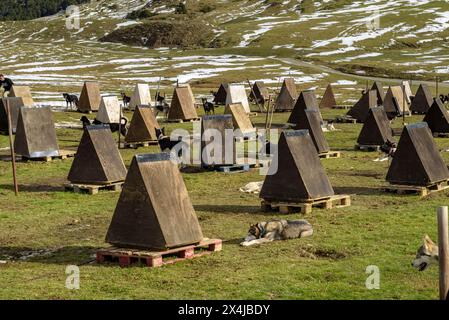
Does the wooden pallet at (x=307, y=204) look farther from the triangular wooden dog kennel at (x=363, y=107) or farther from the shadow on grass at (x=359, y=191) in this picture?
the triangular wooden dog kennel at (x=363, y=107)

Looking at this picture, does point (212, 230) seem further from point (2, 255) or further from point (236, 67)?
point (236, 67)

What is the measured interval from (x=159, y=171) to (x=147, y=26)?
157468mm

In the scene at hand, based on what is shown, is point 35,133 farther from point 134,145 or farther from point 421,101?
point 421,101

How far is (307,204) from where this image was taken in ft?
69.8

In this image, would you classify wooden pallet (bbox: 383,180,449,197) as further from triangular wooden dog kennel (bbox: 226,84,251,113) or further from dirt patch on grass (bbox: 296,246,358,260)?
triangular wooden dog kennel (bbox: 226,84,251,113)

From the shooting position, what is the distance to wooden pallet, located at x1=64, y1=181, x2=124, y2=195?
25.2 metres

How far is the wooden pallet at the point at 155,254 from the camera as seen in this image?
1585 centimetres

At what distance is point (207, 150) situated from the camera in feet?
97.8

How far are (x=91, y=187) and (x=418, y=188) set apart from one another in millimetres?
9463

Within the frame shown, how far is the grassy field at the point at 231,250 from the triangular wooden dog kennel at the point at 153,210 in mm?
702

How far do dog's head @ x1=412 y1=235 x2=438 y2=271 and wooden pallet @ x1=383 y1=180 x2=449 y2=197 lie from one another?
9.87 meters

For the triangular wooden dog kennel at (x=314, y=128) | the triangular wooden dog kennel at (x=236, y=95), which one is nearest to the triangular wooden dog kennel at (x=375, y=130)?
the triangular wooden dog kennel at (x=314, y=128)

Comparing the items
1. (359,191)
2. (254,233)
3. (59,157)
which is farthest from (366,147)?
(254,233)
